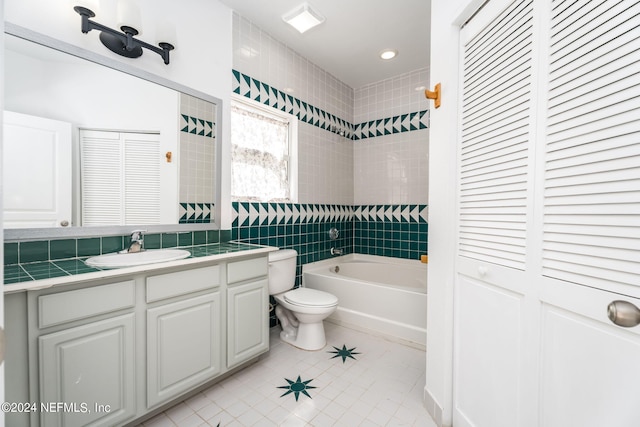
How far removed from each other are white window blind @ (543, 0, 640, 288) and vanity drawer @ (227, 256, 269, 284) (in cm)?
153

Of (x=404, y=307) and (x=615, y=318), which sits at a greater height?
(x=615, y=318)

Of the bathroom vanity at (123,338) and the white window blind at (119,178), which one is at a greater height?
the white window blind at (119,178)

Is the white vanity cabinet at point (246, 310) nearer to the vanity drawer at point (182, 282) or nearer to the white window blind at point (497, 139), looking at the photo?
the vanity drawer at point (182, 282)

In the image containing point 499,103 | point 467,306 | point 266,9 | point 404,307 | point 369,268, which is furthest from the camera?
point 369,268

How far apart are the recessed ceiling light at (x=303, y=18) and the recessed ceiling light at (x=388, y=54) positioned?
77cm

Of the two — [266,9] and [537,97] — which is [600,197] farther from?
[266,9]

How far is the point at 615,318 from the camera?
0.73 meters

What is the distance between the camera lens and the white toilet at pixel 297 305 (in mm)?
2201

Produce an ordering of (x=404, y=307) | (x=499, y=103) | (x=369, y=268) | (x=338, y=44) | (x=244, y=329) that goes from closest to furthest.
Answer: (x=499, y=103)
(x=244, y=329)
(x=404, y=307)
(x=338, y=44)
(x=369, y=268)

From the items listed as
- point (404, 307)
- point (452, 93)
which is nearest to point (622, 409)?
point (452, 93)

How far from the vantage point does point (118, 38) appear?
1.60 m

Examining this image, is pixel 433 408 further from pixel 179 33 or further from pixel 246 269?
pixel 179 33

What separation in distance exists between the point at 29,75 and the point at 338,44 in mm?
2200

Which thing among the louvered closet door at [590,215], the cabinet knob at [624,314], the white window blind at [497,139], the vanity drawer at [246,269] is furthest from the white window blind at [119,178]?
the cabinet knob at [624,314]
